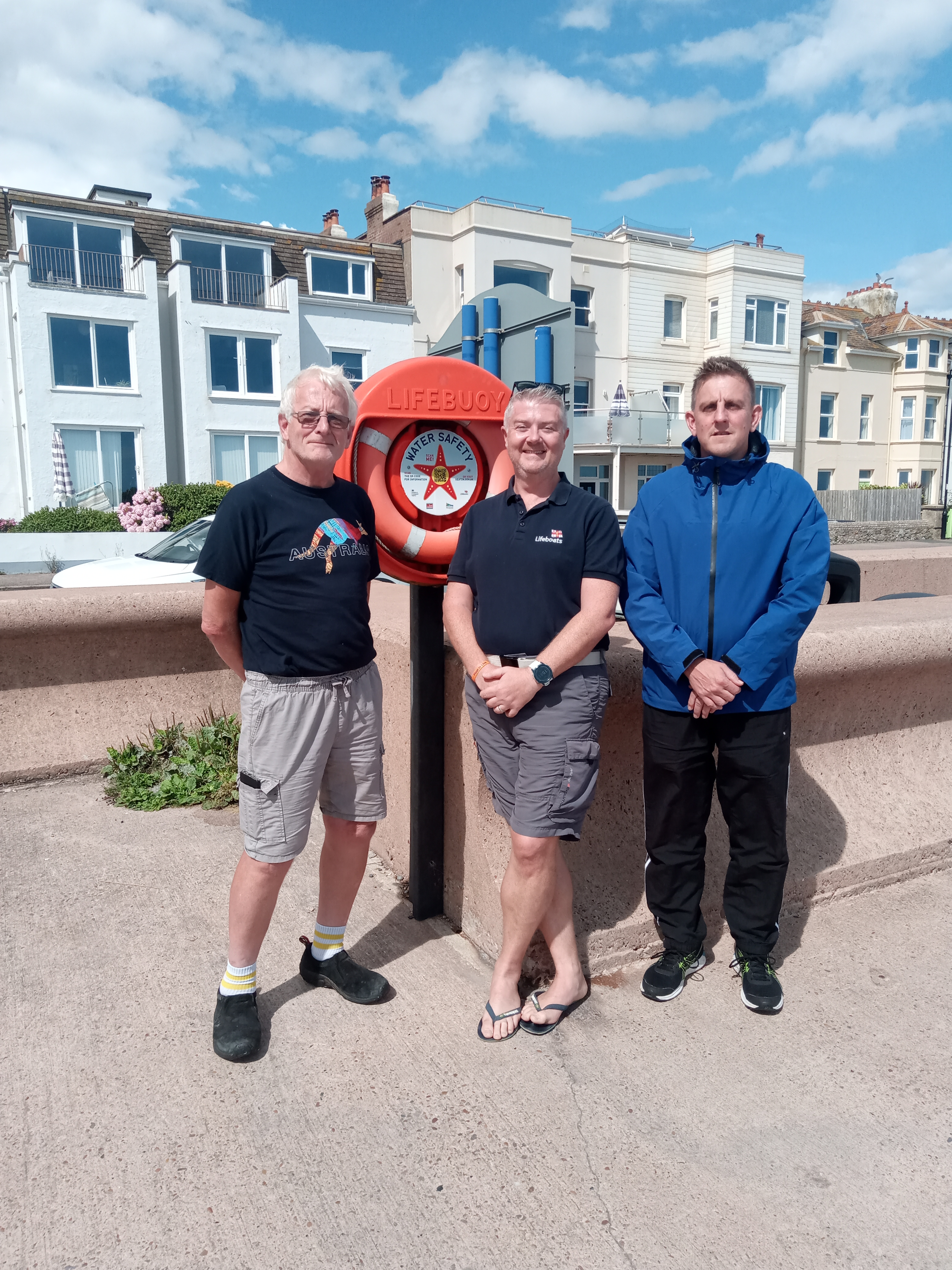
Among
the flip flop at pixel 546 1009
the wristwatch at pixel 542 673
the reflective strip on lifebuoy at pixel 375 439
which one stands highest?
the reflective strip on lifebuoy at pixel 375 439

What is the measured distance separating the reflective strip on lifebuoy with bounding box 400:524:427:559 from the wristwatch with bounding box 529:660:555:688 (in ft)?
1.98

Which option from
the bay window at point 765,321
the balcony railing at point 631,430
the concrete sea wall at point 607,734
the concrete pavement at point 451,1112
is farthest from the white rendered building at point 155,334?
the concrete pavement at point 451,1112

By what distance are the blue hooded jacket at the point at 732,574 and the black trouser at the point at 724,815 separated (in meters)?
0.08

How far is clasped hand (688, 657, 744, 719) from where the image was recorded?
2490 mm

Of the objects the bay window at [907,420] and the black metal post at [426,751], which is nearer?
the black metal post at [426,751]

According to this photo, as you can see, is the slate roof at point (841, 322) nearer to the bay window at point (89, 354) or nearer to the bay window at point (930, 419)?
the bay window at point (930, 419)

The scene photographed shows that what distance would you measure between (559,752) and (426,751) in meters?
0.78

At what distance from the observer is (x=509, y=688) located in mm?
2396

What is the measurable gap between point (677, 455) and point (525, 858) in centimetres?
3167

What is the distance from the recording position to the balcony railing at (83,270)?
83.5 feet

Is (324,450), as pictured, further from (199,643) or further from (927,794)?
(927,794)

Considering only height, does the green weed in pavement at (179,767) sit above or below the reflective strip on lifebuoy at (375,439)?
below

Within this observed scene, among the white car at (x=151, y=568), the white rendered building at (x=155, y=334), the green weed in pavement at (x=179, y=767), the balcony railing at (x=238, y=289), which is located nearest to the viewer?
the green weed in pavement at (x=179, y=767)

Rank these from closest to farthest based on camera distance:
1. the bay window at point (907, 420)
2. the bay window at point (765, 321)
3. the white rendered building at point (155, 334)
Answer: the white rendered building at point (155, 334)
the bay window at point (765, 321)
the bay window at point (907, 420)
